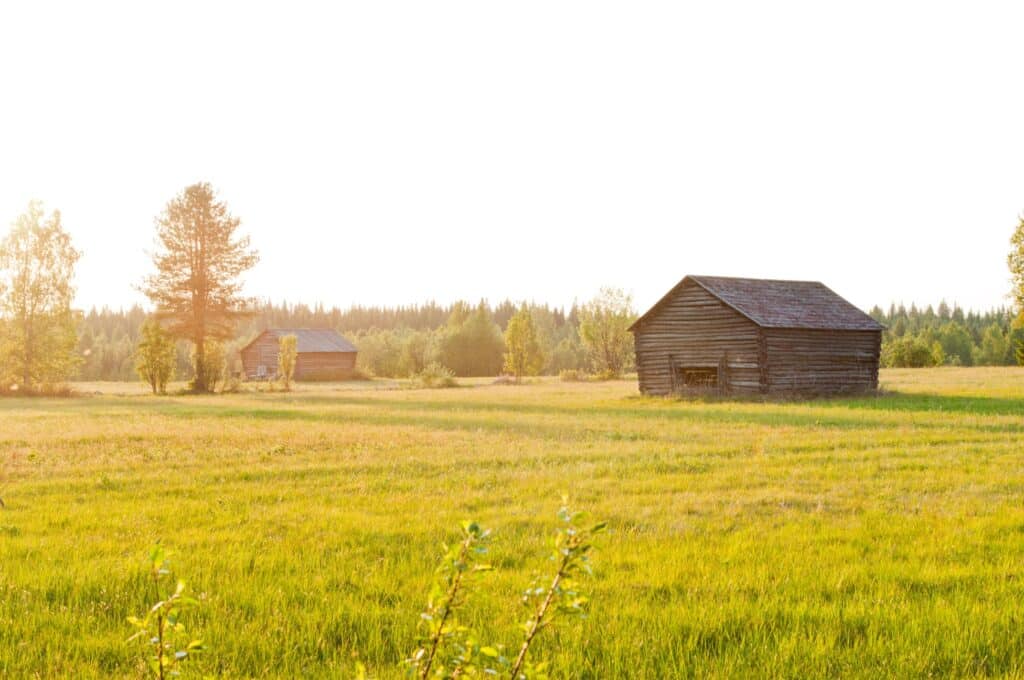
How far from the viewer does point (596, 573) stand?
7.65 m

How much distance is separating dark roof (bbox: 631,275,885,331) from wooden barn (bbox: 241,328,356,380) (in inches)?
1919

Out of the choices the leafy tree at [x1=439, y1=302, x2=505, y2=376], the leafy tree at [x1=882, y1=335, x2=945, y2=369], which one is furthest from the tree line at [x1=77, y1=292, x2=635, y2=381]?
the leafy tree at [x1=882, y1=335, x2=945, y2=369]

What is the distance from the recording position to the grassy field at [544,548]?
19.0 feet

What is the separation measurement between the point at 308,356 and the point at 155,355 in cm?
3195

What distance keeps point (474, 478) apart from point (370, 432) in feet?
32.6

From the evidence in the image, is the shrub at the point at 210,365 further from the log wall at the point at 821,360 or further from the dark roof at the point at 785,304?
the log wall at the point at 821,360

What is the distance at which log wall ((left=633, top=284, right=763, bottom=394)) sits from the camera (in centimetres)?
3908

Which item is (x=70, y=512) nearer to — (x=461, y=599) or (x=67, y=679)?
(x=67, y=679)

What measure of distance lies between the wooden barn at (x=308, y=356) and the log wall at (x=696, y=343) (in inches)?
1895

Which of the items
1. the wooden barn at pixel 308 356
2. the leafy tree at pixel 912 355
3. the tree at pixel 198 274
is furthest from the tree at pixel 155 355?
the leafy tree at pixel 912 355

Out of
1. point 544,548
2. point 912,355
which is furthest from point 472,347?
point 544,548

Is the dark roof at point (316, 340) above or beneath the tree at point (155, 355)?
above

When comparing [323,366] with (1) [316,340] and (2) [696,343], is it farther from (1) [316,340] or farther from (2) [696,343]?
(2) [696,343]

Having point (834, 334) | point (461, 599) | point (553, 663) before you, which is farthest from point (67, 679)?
point (834, 334)
